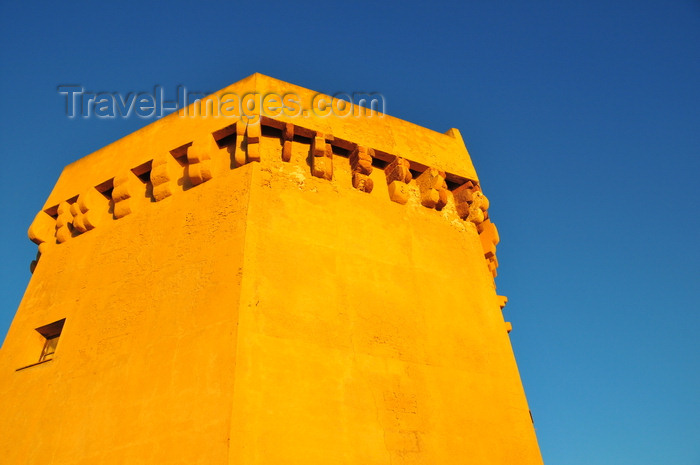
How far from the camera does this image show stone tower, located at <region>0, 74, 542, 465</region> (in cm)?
488

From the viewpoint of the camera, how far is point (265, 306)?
5234 mm

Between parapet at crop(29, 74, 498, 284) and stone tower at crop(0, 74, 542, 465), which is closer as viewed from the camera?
stone tower at crop(0, 74, 542, 465)

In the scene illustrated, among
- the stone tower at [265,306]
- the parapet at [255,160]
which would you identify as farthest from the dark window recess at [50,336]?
the parapet at [255,160]

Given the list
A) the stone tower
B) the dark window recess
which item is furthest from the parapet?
the dark window recess

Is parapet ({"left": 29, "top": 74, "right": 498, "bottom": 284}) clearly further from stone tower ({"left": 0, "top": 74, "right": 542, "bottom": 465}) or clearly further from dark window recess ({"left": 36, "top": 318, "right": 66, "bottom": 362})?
dark window recess ({"left": 36, "top": 318, "right": 66, "bottom": 362})

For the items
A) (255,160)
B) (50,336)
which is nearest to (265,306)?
(255,160)

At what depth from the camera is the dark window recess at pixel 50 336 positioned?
6438 mm

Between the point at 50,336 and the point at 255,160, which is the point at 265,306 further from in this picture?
the point at 50,336

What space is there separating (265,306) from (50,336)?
10.3 ft

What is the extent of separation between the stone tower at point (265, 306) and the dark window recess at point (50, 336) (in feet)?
0.11

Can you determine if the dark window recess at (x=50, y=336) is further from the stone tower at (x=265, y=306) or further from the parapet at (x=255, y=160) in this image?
the parapet at (x=255, y=160)

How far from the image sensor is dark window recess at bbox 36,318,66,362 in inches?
253

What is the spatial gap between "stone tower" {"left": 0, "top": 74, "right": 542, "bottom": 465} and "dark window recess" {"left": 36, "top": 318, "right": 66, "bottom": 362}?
3 centimetres

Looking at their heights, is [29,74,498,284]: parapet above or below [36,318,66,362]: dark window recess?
above
